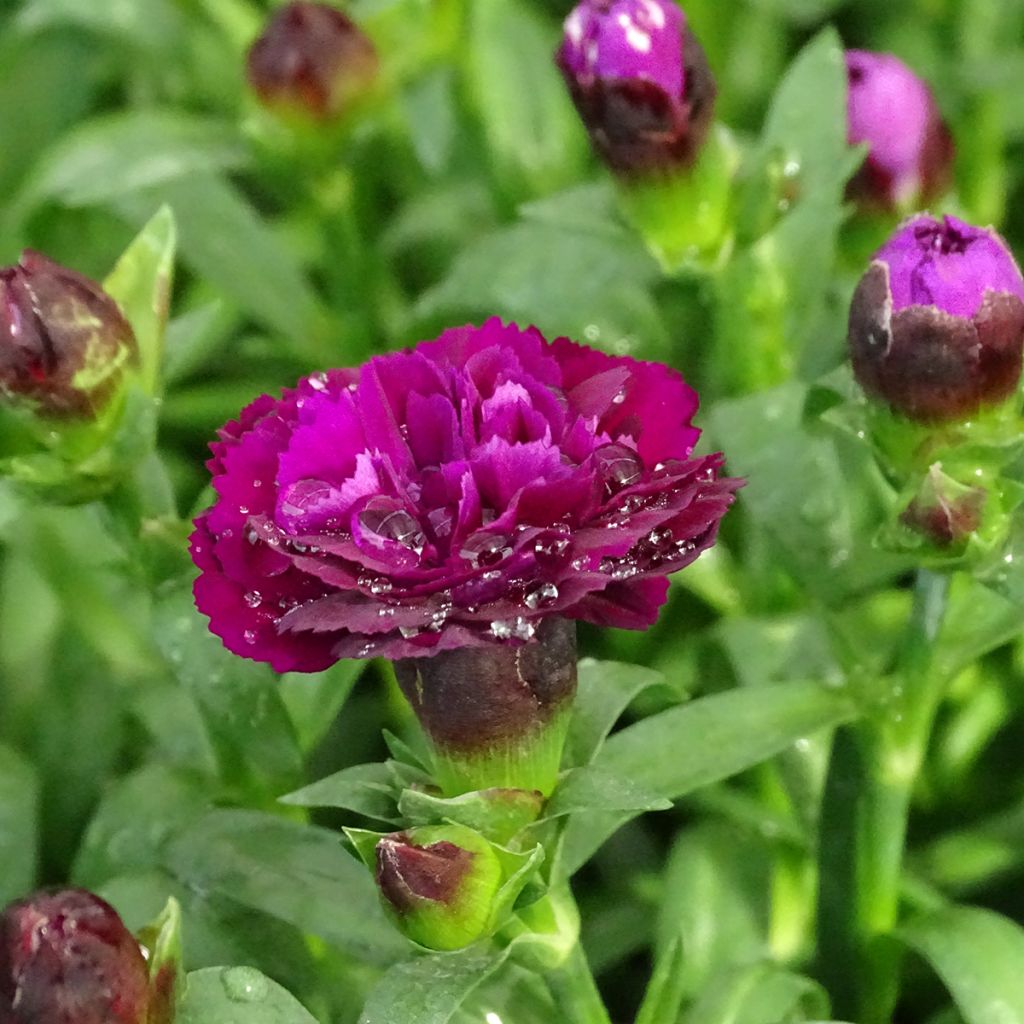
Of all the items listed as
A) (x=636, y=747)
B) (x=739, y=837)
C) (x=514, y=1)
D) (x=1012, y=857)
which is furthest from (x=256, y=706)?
(x=514, y=1)

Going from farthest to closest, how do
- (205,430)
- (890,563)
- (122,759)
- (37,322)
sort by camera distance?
(205,430) < (122,759) < (890,563) < (37,322)

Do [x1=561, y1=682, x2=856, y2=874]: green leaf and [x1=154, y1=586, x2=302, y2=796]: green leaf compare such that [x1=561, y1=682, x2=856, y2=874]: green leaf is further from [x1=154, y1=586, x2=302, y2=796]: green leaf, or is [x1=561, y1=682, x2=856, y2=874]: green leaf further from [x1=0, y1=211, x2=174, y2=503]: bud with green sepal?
[x1=0, y1=211, x2=174, y2=503]: bud with green sepal

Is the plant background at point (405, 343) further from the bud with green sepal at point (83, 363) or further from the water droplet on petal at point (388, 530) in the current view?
the water droplet on petal at point (388, 530)

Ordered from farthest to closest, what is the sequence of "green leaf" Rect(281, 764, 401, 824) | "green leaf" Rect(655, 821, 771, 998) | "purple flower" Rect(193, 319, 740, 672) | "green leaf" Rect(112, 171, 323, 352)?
"green leaf" Rect(112, 171, 323, 352) < "green leaf" Rect(655, 821, 771, 998) < "green leaf" Rect(281, 764, 401, 824) < "purple flower" Rect(193, 319, 740, 672)

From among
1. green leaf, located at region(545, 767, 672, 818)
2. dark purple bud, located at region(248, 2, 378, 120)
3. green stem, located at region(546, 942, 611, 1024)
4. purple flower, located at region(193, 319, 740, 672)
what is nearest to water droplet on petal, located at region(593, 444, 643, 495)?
purple flower, located at region(193, 319, 740, 672)

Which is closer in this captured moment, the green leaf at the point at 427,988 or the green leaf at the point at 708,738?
the green leaf at the point at 427,988

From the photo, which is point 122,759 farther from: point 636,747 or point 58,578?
point 636,747

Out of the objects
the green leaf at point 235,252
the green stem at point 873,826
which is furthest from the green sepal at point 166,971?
the green leaf at point 235,252
